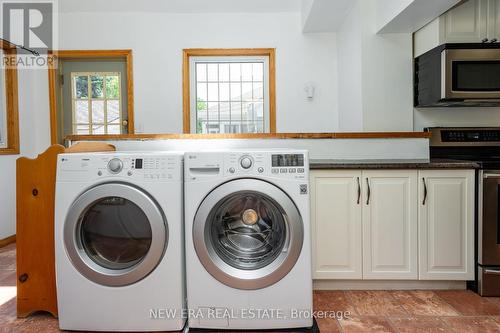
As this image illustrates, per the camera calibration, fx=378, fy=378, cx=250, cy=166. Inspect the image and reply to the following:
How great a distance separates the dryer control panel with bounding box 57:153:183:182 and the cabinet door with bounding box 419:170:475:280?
1.54 m

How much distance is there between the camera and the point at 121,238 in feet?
6.23

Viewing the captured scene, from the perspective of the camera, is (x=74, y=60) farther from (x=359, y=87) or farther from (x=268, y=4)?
(x=359, y=87)

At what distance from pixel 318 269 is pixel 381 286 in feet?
1.42

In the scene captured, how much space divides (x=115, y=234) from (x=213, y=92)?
266cm

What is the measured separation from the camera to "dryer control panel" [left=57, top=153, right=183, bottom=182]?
184cm

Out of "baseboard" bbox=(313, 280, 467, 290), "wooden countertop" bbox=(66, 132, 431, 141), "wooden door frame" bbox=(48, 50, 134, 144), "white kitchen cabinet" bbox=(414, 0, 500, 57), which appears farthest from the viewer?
"wooden door frame" bbox=(48, 50, 134, 144)

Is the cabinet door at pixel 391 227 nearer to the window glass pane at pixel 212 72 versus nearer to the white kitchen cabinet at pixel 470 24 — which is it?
the white kitchen cabinet at pixel 470 24

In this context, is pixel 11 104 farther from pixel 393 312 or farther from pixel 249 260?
pixel 393 312

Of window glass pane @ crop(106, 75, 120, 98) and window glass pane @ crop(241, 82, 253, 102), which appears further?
window glass pane @ crop(241, 82, 253, 102)

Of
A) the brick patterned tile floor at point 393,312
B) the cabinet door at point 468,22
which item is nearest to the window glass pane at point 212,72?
the cabinet door at point 468,22

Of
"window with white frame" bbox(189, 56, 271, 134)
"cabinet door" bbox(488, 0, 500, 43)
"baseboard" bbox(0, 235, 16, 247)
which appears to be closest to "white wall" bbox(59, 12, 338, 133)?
"window with white frame" bbox(189, 56, 271, 134)

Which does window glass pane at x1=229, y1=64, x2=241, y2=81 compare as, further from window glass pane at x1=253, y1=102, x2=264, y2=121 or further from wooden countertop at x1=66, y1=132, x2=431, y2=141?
wooden countertop at x1=66, y1=132, x2=431, y2=141

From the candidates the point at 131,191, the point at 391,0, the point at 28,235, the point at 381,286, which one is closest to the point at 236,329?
the point at 131,191

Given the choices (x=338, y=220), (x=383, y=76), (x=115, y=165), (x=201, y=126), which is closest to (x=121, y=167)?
(x=115, y=165)
